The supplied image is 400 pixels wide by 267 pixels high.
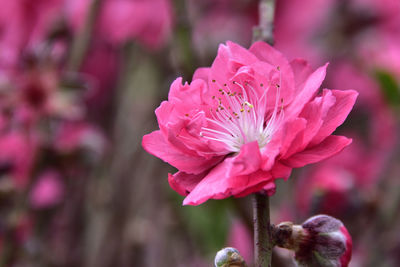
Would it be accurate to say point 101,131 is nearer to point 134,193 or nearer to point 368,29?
point 134,193

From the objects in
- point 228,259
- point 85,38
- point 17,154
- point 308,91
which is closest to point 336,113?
point 308,91

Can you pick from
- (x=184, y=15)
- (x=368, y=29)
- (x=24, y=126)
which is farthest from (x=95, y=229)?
(x=368, y=29)

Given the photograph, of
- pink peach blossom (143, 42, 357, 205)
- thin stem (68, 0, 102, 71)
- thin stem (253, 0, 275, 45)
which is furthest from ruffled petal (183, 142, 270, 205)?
thin stem (68, 0, 102, 71)

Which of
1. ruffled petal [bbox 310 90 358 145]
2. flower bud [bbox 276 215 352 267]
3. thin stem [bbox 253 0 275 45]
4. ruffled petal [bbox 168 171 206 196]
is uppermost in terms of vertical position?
thin stem [bbox 253 0 275 45]

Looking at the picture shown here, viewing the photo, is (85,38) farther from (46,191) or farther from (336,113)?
(336,113)

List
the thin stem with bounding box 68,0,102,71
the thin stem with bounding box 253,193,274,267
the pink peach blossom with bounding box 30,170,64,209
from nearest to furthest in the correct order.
A: the thin stem with bounding box 253,193,274,267
the thin stem with bounding box 68,0,102,71
the pink peach blossom with bounding box 30,170,64,209

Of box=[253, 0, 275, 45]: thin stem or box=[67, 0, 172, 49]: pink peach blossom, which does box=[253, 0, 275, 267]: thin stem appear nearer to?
box=[253, 0, 275, 45]: thin stem
